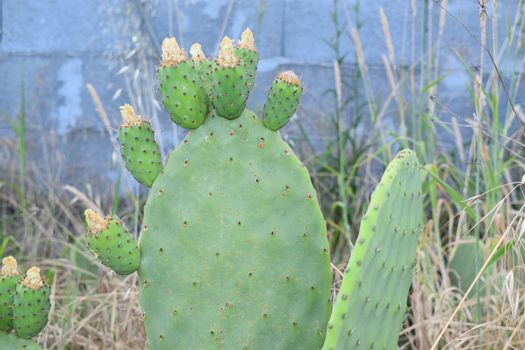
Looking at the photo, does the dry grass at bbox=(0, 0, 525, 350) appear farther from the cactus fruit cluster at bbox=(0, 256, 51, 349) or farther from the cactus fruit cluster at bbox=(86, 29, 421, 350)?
the cactus fruit cluster at bbox=(0, 256, 51, 349)

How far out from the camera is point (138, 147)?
1702 mm

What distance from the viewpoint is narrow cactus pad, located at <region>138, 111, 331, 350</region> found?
170 centimetres

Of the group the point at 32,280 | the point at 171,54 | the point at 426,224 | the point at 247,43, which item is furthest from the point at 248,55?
the point at 426,224

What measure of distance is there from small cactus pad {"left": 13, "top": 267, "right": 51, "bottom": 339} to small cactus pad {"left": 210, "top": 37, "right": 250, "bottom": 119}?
0.41 metres

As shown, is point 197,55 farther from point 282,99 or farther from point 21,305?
point 21,305

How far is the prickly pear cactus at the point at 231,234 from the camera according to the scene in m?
1.70

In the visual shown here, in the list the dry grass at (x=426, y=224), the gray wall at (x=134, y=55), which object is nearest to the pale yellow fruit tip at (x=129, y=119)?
the dry grass at (x=426, y=224)

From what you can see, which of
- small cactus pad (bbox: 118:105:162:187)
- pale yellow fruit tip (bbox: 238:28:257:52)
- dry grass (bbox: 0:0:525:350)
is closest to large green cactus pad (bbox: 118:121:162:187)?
small cactus pad (bbox: 118:105:162:187)

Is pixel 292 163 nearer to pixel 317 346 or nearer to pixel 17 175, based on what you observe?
pixel 317 346

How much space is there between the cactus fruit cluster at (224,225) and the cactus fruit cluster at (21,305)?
116mm

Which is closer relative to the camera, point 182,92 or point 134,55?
point 182,92

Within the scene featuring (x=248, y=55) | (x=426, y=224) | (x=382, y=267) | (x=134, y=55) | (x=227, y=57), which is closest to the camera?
(x=382, y=267)

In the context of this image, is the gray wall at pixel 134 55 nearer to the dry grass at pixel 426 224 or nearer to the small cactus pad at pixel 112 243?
the dry grass at pixel 426 224

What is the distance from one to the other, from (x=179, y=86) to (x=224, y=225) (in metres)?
0.24
